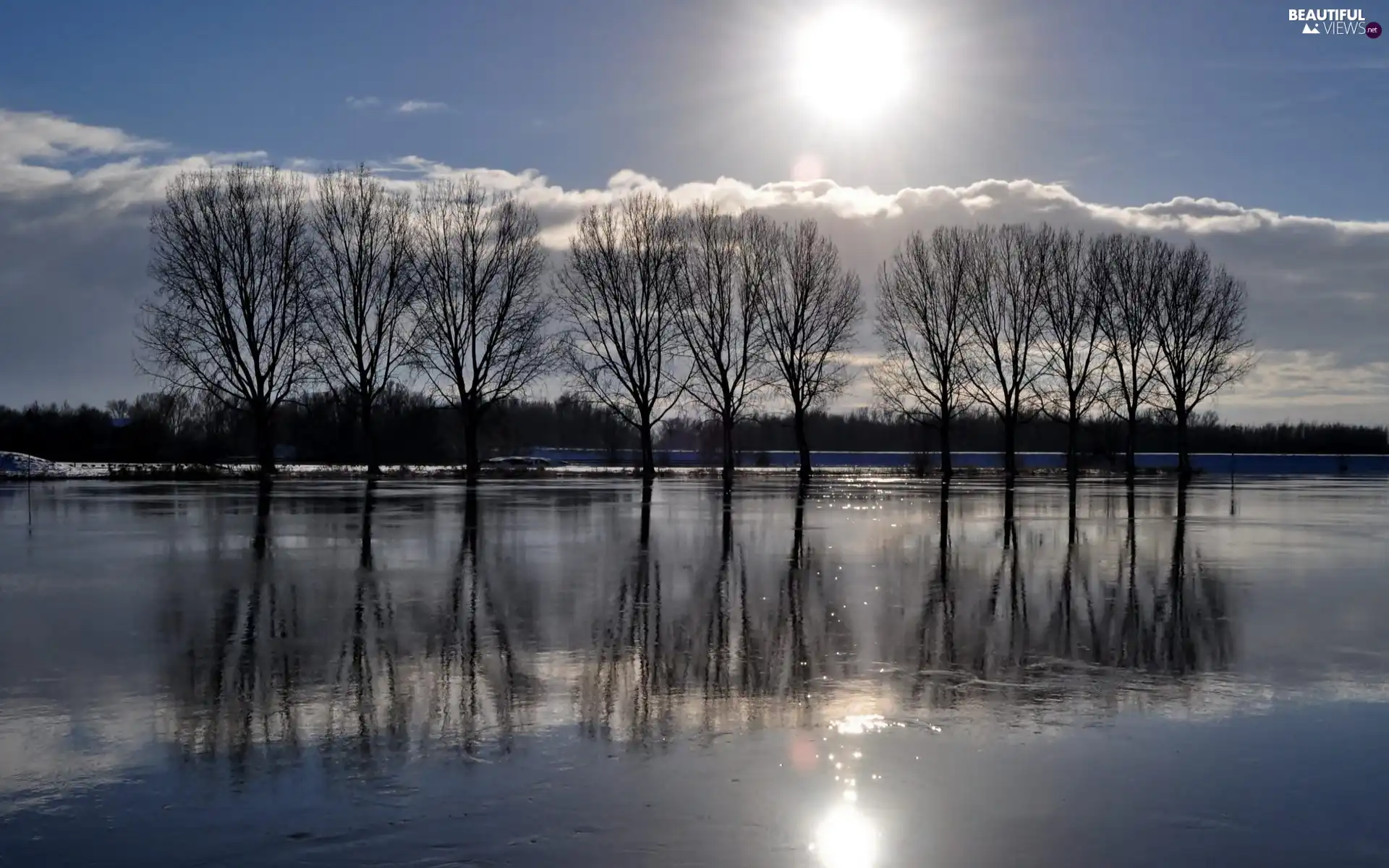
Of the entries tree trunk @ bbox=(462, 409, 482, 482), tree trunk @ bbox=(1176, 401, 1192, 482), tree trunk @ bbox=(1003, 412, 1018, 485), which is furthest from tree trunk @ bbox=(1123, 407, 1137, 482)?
tree trunk @ bbox=(462, 409, 482, 482)

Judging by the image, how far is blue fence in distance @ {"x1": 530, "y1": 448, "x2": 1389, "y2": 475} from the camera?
234 feet

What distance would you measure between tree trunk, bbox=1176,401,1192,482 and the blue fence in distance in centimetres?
229

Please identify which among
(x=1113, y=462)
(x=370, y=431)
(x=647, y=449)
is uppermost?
(x=370, y=431)

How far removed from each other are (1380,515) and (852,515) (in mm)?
12619

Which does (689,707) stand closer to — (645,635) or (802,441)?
(645,635)

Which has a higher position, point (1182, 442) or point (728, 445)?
point (1182, 442)

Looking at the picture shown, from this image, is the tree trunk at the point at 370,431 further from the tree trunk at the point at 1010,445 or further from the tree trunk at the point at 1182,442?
the tree trunk at the point at 1182,442

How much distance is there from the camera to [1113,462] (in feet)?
236

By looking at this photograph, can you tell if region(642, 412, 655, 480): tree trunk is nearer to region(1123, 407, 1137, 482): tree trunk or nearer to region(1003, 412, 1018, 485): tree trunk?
region(1003, 412, 1018, 485): tree trunk

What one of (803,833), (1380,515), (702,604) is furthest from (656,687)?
(1380,515)

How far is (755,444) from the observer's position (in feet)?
509

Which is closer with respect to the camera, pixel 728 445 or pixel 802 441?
pixel 802 441

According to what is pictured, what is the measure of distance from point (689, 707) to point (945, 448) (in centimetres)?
5153

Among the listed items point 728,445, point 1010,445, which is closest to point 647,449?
point 728,445
